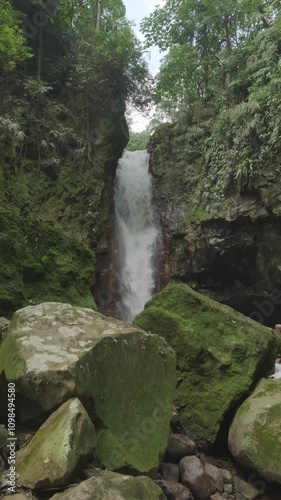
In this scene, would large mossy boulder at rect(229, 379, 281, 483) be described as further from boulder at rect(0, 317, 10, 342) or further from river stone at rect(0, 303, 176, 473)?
boulder at rect(0, 317, 10, 342)

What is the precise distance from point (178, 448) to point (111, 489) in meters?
1.98

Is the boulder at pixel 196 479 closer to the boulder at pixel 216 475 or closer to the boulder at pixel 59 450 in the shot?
the boulder at pixel 216 475

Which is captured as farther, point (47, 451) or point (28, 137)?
point (28, 137)

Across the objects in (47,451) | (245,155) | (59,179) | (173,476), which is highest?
(245,155)

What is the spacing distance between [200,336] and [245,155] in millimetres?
7446

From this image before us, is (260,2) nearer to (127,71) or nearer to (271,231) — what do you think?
(127,71)

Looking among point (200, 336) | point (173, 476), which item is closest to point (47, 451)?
point (173, 476)

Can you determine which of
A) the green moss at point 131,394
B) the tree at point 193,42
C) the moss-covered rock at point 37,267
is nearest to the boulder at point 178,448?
the green moss at point 131,394

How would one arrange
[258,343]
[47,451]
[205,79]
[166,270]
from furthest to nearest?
[205,79]
[166,270]
[258,343]
[47,451]

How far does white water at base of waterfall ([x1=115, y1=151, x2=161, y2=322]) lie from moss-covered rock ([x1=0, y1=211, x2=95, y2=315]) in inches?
227

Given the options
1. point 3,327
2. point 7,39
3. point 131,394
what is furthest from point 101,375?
point 7,39

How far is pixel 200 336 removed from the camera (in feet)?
18.1

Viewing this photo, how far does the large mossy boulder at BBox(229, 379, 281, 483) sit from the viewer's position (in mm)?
3934

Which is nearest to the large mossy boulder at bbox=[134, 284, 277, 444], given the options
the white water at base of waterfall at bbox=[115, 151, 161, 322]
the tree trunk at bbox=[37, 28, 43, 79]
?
the white water at base of waterfall at bbox=[115, 151, 161, 322]
